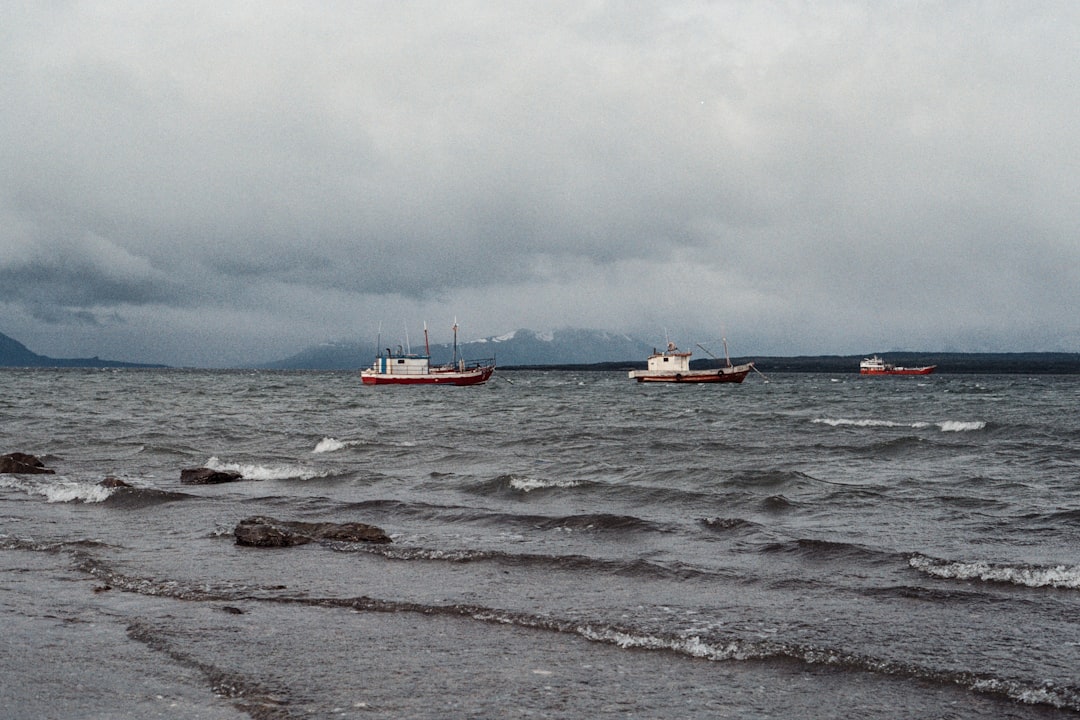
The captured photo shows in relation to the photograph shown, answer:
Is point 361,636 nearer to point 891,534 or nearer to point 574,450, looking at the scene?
point 891,534

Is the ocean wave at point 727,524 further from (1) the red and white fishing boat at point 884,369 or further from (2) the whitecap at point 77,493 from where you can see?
(1) the red and white fishing boat at point 884,369

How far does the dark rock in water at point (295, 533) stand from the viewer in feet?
43.5

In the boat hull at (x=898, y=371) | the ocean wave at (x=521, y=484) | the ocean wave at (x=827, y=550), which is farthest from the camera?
the boat hull at (x=898, y=371)

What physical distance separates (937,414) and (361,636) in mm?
53026

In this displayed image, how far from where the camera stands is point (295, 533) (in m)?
13.8

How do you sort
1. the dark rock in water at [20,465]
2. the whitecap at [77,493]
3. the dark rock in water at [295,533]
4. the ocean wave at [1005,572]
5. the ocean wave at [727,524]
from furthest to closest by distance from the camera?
1. the dark rock in water at [20,465]
2. the whitecap at [77,493]
3. the ocean wave at [727,524]
4. the dark rock in water at [295,533]
5. the ocean wave at [1005,572]

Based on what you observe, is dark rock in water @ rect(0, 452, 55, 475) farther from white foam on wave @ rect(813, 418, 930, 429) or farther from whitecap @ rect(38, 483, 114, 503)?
white foam on wave @ rect(813, 418, 930, 429)

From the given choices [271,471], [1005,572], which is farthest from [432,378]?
[1005,572]

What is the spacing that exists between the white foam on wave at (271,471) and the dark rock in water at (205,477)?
27.5 inches

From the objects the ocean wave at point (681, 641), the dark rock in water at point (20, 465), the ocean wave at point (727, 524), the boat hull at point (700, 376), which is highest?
the boat hull at point (700, 376)

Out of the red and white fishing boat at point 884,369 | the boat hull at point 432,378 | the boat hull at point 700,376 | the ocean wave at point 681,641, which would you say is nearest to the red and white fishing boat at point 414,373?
the boat hull at point 432,378

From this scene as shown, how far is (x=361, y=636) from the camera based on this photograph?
847cm

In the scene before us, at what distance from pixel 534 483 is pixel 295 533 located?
7.72m

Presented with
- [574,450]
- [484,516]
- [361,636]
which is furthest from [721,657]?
[574,450]
